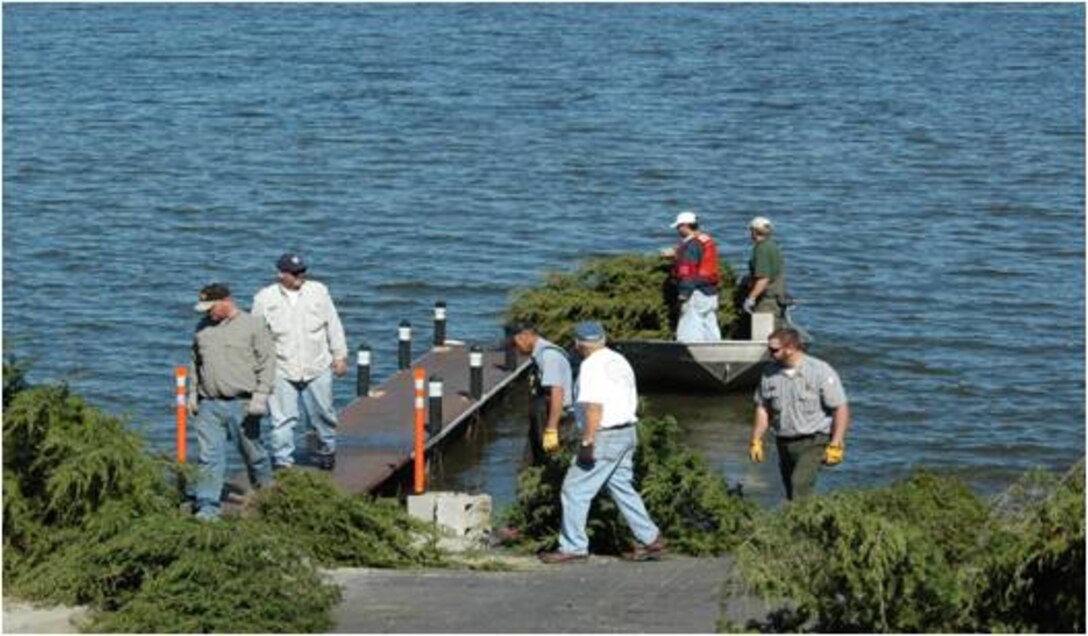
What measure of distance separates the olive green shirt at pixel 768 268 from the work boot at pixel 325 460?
20.9 ft

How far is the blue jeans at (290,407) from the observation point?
18500 millimetres

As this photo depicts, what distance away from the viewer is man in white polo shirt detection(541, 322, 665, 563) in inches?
627

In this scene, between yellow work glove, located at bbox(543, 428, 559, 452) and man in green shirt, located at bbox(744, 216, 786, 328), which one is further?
man in green shirt, located at bbox(744, 216, 786, 328)

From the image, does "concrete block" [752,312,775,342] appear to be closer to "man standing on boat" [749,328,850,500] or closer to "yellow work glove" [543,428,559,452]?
"man standing on boat" [749,328,850,500]

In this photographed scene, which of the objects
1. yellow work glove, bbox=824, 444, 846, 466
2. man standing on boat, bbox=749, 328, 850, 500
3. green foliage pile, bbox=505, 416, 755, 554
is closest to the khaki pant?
man standing on boat, bbox=749, 328, 850, 500

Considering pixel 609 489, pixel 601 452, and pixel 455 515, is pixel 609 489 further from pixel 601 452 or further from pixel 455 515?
pixel 455 515

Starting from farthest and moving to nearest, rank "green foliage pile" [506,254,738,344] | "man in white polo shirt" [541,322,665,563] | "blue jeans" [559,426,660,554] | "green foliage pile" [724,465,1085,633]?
"green foliage pile" [506,254,738,344]
"blue jeans" [559,426,660,554]
"man in white polo shirt" [541,322,665,563]
"green foliage pile" [724,465,1085,633]

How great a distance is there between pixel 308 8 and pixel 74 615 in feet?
188

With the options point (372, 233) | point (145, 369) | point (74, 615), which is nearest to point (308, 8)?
point (372, 233)

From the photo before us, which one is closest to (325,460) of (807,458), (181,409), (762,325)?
(181,409)

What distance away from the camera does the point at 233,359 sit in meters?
16.9

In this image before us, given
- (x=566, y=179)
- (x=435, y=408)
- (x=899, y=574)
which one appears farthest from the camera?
(x=566, y=179)

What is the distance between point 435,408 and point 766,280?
4647 mm

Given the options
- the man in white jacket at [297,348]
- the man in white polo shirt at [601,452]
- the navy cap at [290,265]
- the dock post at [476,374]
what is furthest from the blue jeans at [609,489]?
the dock post at [476,374]
